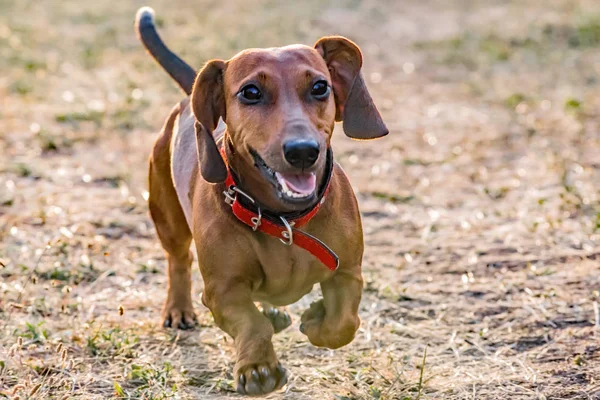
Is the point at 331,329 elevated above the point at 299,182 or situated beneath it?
situated beneath

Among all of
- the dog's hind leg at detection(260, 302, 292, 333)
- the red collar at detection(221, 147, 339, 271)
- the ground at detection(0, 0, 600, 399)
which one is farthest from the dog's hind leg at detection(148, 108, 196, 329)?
the red collar at detection(221, 147, 339, 271)

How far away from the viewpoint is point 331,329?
4.04 meters

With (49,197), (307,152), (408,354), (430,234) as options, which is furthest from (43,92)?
(307,152)

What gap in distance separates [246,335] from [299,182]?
63cm

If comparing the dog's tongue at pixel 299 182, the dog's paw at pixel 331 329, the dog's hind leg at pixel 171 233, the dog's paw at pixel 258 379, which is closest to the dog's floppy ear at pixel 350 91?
the dog's tongue at pixel 299 182

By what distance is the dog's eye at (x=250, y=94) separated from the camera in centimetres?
380

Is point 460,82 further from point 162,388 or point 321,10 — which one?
point 162,388

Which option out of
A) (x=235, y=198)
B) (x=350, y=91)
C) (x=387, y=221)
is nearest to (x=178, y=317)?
(x=235, y=198)

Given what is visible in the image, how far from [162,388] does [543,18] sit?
10107 millimetres

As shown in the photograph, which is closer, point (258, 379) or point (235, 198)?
point (258, 379)

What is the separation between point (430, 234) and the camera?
6.47 m

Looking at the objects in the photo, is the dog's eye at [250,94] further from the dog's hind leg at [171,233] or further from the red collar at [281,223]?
the dog's hind leg at [171,233]

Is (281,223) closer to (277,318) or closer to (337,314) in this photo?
(337,314)

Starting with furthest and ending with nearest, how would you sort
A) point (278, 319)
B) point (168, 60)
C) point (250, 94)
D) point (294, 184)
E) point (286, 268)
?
1. point (168, 60)
2. point (278, 319)
3. point (286, 268)
4. point (250, 94)
5. point (294, 184)
